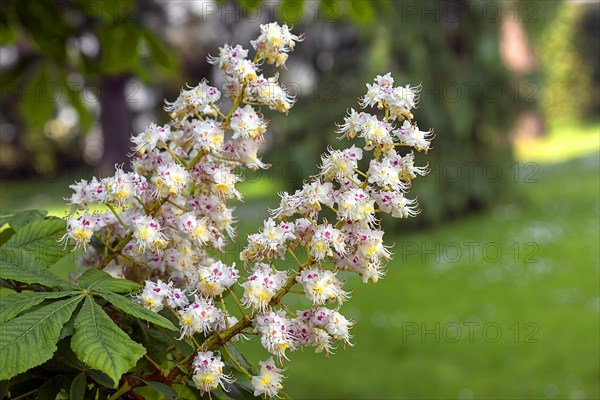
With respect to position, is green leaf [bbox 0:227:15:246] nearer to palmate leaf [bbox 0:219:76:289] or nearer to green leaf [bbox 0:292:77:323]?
palmate leaf [bbox 0:219:76:289]

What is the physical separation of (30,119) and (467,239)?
24.1 ft

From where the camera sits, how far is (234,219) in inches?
45.7

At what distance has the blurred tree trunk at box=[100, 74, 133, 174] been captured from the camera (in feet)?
58.4

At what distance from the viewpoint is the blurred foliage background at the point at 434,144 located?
3219 mm

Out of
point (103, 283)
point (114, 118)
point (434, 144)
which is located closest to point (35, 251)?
point (103, 283)

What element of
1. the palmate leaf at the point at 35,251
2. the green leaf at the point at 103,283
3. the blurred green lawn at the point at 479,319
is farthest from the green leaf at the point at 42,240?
the blurred green lawn at the point at 479,319

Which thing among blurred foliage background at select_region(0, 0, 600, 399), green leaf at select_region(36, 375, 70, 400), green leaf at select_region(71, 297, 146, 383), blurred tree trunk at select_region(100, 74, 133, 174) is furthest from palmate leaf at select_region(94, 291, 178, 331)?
blurred tree trunk at select_region(100, 74, 133, 174)

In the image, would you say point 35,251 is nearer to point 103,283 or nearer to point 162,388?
point 103,283

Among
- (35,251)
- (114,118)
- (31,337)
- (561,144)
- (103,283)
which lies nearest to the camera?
(31,337)

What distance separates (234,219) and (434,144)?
9.59 meters

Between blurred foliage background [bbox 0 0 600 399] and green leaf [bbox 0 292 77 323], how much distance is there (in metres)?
0.29

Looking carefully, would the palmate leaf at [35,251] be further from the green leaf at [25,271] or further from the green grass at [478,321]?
the green grass at [478,321]

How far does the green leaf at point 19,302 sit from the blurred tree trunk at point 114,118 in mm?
16955

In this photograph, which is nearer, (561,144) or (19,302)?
(19,302)
